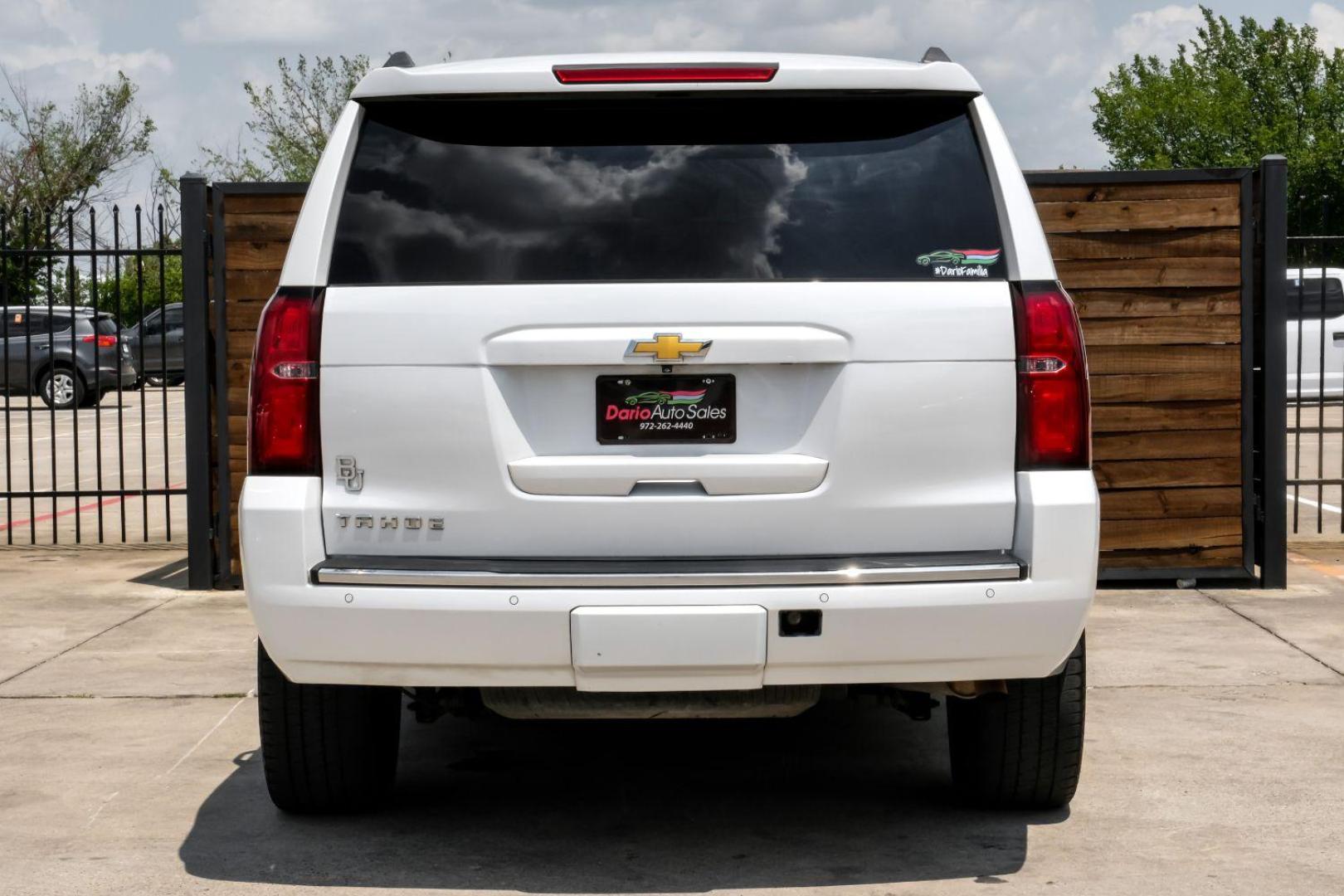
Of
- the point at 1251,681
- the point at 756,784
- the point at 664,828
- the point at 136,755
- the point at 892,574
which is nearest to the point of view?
the point at 892,574

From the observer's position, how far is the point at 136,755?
570 cm

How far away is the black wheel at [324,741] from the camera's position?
455 cm

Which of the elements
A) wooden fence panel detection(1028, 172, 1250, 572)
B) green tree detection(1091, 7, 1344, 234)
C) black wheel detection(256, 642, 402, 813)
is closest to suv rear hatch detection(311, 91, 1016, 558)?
black wheel detection(256, 642, 402, 813)

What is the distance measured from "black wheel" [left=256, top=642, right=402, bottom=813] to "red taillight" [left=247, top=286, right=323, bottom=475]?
672 millimetres

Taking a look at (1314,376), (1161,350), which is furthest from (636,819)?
(1314,376)

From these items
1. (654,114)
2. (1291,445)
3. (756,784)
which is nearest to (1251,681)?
(756,784)

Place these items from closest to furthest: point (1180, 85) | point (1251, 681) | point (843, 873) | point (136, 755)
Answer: point (843, 873), point (136, 755), point (1251, 681), point (1180, 85)

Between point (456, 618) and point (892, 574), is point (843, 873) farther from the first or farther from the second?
point (456, 618)

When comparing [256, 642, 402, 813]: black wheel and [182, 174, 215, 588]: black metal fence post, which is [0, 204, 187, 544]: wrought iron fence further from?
[256, 642, 402, 813]: black wheel

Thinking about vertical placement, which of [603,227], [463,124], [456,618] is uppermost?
[463,124]

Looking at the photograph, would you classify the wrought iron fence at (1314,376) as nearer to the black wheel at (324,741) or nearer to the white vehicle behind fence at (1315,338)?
the white vehicle behind fence at (1315,338)

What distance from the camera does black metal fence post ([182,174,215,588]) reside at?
8633 millimetres

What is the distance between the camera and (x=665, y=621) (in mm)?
3865

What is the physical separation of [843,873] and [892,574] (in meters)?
0.90
